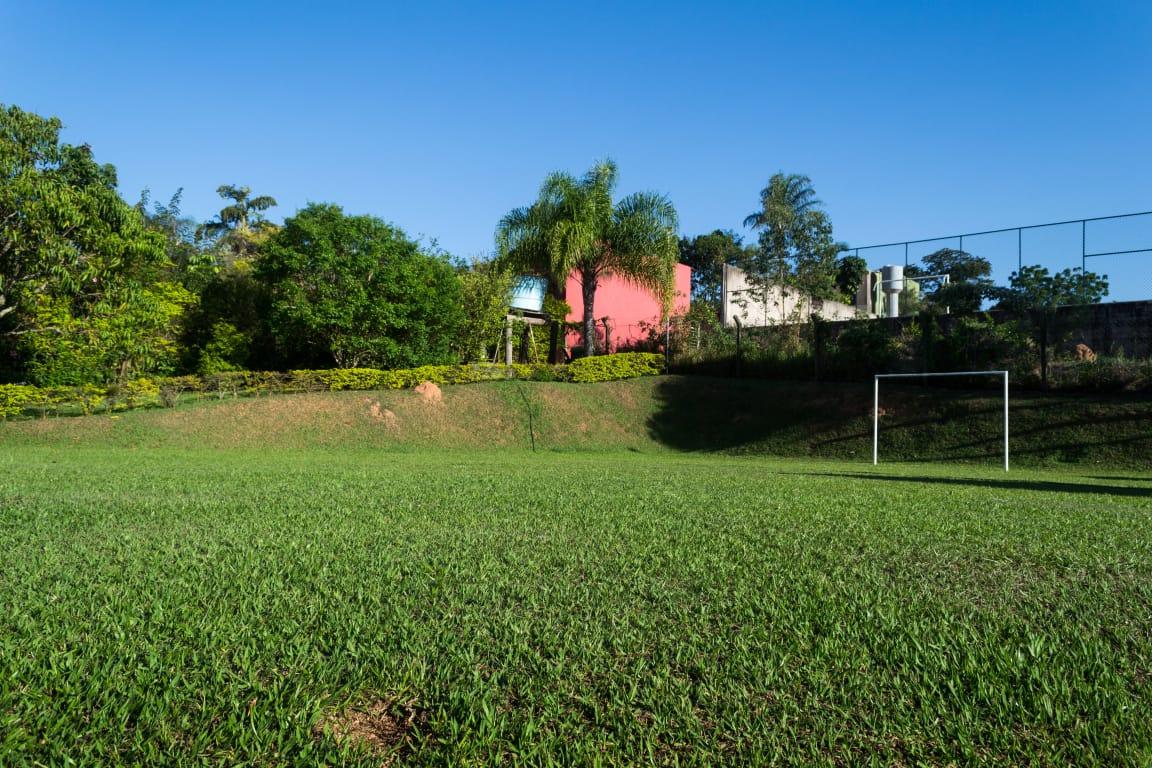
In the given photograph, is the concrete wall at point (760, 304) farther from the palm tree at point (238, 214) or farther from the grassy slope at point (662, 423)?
the palm tree at point (238, 214)

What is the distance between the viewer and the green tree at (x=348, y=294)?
2230cm

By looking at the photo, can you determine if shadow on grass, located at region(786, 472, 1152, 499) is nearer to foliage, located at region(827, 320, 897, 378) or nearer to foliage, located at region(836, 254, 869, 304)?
foliage, located at region(827, 320, 897, 378)

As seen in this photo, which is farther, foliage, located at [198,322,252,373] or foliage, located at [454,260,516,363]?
foliage, located at [454,260,516,363]

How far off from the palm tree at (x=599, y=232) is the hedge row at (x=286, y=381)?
127cm

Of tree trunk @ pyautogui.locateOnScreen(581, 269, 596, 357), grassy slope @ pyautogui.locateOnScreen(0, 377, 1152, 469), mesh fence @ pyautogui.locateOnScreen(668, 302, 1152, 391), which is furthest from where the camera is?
tree trunk @ pyautogui.locateOnScreen(581, 269, 596, 357)

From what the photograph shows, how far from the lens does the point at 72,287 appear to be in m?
16.2

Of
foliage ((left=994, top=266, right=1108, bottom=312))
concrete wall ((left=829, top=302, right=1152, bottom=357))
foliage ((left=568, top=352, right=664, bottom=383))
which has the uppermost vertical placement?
foliage ((left=994, top=266, right=1108, bottom=312))

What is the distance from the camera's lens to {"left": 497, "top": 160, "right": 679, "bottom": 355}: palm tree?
22.3 m

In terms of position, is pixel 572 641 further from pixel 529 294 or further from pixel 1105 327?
pixel 529 294

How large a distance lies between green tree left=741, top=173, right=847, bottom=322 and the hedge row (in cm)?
825

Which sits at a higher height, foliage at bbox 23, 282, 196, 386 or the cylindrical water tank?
the cylindrical water tank

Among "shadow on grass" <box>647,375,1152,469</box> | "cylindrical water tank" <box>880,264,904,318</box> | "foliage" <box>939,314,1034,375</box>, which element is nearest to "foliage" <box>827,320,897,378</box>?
"shadow on grass" <box>647,375,1152,469</box>

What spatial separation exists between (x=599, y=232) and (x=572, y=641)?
20.6 m

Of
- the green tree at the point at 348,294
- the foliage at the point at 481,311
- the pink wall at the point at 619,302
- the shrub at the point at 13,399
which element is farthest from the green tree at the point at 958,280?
the shrub at the point at 13,399
